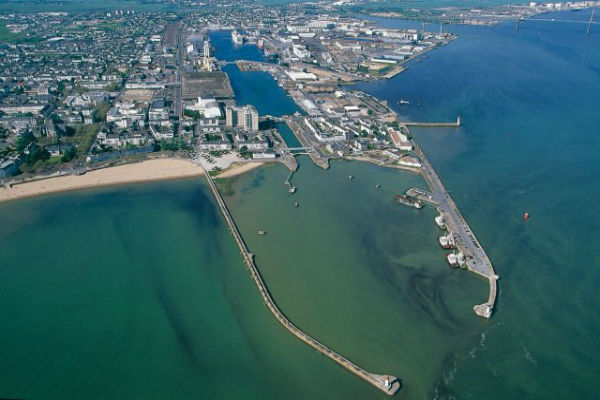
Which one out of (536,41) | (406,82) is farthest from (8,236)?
(536,41)

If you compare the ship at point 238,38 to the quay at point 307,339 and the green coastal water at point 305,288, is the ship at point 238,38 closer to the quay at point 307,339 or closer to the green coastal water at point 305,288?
the green coastal water at point 305,288

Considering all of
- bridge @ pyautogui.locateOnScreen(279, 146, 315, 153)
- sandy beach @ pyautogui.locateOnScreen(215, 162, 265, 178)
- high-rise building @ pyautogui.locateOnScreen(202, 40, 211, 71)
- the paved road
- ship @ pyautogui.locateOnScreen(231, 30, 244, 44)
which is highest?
ship @ pyautogui.locateOnScreen(231, 30, 244, 44)

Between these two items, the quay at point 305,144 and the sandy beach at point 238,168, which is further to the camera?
the quay at point 305,144

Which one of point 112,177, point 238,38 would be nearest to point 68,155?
point 112,177

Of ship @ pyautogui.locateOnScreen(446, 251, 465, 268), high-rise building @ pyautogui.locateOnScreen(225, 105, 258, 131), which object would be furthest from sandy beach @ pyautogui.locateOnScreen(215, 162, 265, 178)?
ship @ pyautogui.locateOnScreen(446, 251, 465, 268)

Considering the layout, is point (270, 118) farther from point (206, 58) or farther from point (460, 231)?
point (206, 58)

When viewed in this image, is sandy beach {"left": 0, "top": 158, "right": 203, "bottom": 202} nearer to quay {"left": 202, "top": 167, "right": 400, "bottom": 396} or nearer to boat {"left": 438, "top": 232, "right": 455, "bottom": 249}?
quay {"left": 202, "top": 167, "right": 400, "bottom": 396}

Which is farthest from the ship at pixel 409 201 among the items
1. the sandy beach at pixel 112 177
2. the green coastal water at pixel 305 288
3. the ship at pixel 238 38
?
the ship at pixel 238 38

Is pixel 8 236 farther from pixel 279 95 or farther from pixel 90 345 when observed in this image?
pixel 279 95
